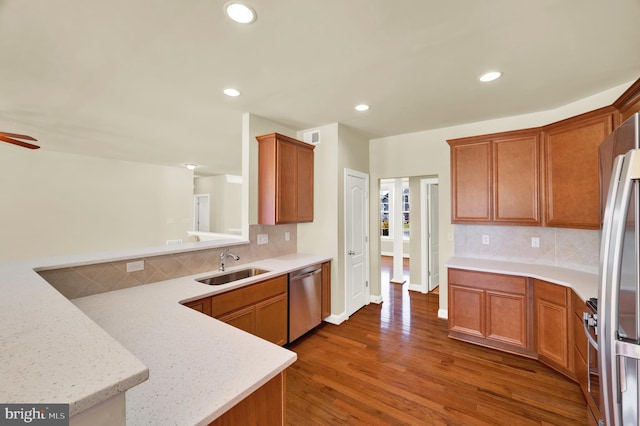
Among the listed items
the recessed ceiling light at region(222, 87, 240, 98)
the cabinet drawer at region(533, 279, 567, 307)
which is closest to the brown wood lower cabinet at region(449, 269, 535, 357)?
the cabinet drawer at region(533, 279, 567, 307)

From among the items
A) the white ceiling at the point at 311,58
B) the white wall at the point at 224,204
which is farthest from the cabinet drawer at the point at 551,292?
the white wall at the point at 224,204

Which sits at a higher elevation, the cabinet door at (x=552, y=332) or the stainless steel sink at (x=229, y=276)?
the stainless steel sink at (x=229, y=276)

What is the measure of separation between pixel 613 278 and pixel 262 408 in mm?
1467

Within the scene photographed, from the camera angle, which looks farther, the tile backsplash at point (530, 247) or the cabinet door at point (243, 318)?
the tile backsplash at point (530, 247)

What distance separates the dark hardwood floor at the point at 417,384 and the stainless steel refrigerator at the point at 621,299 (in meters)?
1.22

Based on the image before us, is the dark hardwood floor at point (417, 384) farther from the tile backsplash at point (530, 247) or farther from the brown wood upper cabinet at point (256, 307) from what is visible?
the tile backsplash at point (530, 247)

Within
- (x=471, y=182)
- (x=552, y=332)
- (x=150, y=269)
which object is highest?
(x=471, y=182)

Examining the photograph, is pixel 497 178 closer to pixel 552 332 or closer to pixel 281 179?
pixel 552 332

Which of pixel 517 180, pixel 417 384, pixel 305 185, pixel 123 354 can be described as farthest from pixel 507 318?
pixel 123 354

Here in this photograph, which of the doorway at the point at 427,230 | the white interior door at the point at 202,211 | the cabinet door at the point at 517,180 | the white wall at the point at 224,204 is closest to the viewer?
the cabinet door at the point at 517,180

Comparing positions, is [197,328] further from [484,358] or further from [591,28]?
[591,28]

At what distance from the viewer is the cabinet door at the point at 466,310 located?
2912 mm

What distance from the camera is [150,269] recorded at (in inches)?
93.3

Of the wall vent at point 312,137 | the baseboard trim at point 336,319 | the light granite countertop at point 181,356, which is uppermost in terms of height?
the wall vent at point 312,137
